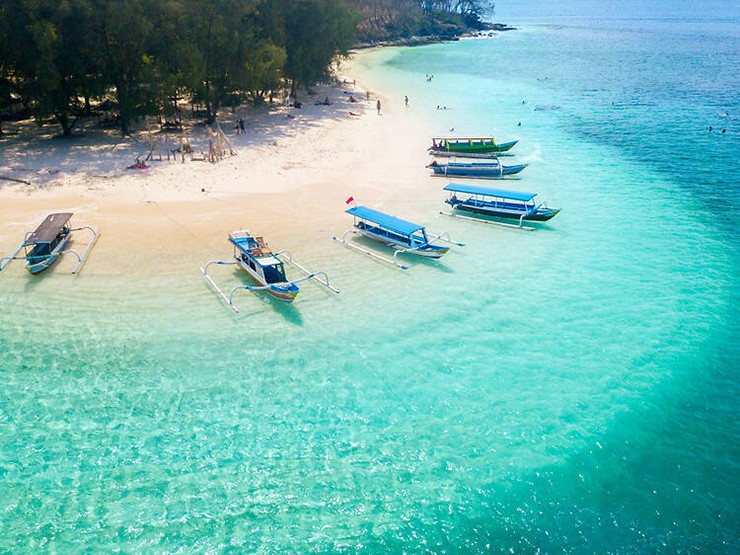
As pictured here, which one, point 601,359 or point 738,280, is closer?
point 601,359

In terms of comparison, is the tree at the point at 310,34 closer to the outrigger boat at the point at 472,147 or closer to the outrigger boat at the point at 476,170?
the outrigger boat at the point at 472,147

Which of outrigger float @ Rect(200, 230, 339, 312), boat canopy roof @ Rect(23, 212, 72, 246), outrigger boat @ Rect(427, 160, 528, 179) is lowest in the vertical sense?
outrigger float @ Rect(200, 230, 339, 312)

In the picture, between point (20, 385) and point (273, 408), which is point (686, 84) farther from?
point (20, 385)

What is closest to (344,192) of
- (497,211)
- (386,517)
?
(497,211)

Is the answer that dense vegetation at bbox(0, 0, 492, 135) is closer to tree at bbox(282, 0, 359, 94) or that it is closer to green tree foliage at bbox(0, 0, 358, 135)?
green tree foliage at bbox(0, 0, 358, 135)

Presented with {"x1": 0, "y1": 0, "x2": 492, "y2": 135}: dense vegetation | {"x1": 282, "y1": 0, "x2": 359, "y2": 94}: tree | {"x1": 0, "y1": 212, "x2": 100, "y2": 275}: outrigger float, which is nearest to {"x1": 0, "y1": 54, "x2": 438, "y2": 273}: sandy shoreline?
{"x1": 0, "y1": 212, "x2": 100, "y2": 275}: outrigger float

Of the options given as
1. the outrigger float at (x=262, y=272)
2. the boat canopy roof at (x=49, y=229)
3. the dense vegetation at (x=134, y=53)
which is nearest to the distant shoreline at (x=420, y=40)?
the dense vegetation at (x=134, y=53)
